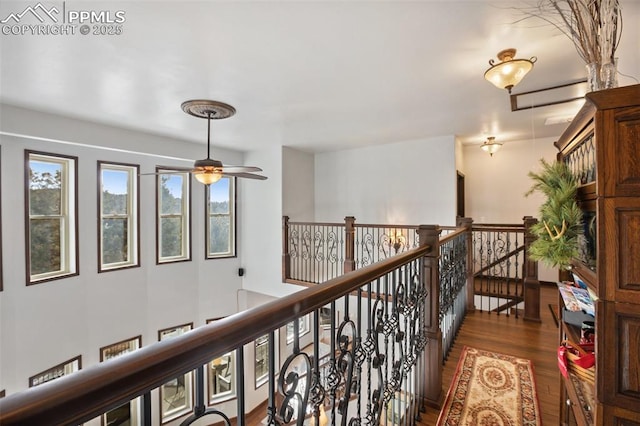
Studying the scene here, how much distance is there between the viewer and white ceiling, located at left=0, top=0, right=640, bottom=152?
1912 mm

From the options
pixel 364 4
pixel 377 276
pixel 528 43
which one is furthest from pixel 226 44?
pixel 528 43

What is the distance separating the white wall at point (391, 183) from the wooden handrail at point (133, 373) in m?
4.92

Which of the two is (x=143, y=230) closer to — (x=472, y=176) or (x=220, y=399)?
(x=220, y=399)

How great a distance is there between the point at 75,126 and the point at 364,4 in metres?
4.03

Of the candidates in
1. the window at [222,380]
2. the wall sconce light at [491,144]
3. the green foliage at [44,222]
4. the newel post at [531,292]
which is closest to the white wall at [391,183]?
the wall sconce light at [491,144]

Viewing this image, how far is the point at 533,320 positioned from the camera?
3541mm

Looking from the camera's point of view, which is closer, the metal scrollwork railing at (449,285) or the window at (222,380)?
the metal scrollwork railing at (449,285)

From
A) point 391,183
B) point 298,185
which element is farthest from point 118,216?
point 391,183

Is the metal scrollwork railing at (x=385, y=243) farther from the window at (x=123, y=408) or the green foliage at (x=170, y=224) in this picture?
the window at (x=123, y=408)

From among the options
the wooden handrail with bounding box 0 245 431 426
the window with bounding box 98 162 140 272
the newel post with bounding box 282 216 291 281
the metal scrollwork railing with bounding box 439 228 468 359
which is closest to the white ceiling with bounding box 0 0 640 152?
the window with bounding box 98 162 140 272

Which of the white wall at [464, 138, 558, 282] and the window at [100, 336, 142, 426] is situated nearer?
the window at [100, 336, 142, 426]

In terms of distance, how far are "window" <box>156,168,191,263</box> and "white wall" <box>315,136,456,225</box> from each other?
269 centimetres

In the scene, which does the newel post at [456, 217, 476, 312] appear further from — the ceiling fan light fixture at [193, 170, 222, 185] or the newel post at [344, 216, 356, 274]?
the ceiling fan light fixture at [193, 170, 222, 185]

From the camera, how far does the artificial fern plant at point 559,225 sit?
51.7 inches
